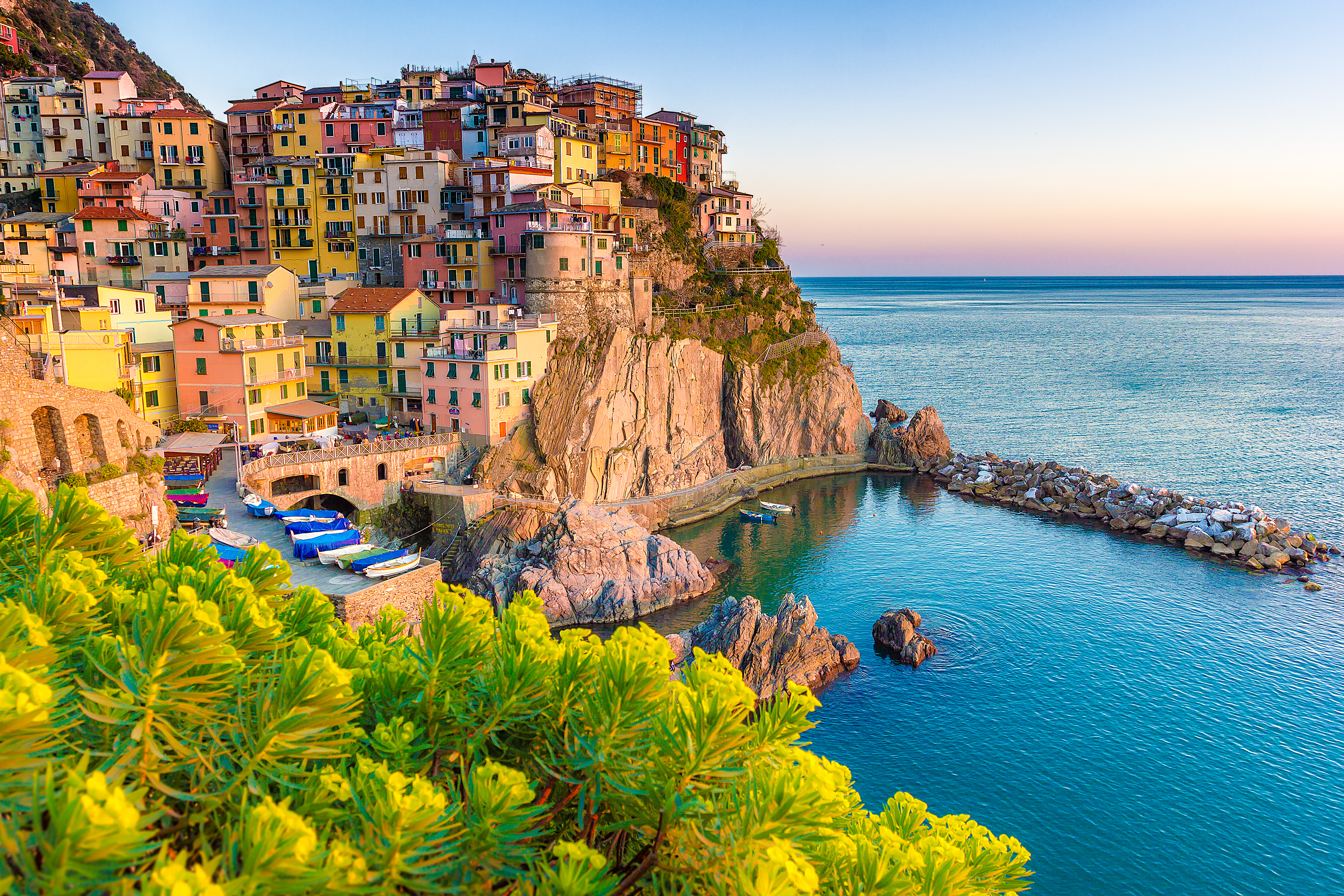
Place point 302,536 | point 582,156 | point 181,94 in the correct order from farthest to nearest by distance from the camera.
Answer: point 181,94 < point 582,156 < point 302,536

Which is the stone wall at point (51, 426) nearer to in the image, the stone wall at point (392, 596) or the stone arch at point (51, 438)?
the stone arch at point (51, 438)

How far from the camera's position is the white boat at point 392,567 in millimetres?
30078

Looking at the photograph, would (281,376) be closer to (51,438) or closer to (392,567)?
(51,438)

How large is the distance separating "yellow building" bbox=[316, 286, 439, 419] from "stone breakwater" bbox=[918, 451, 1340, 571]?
1632 inches

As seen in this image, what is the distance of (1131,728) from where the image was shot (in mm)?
32281

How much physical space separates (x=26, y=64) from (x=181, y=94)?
2475cm

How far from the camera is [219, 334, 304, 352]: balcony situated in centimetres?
4616

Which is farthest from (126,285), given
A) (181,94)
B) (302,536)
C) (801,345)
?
(181,94)

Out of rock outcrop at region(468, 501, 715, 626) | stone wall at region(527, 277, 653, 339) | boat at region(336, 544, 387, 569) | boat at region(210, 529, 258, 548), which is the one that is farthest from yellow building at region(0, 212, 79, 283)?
rock outcrop at region(468, 501, 715, 626)

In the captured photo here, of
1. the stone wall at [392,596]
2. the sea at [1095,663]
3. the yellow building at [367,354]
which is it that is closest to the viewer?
the sea at [1095,663]

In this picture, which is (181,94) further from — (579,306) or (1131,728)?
(1131,728)

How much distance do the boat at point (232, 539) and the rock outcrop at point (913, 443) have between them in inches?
2044

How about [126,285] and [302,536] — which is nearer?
[302,536]

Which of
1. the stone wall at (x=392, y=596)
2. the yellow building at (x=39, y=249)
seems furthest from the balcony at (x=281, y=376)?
the stone wall at (x=392, y=596)
